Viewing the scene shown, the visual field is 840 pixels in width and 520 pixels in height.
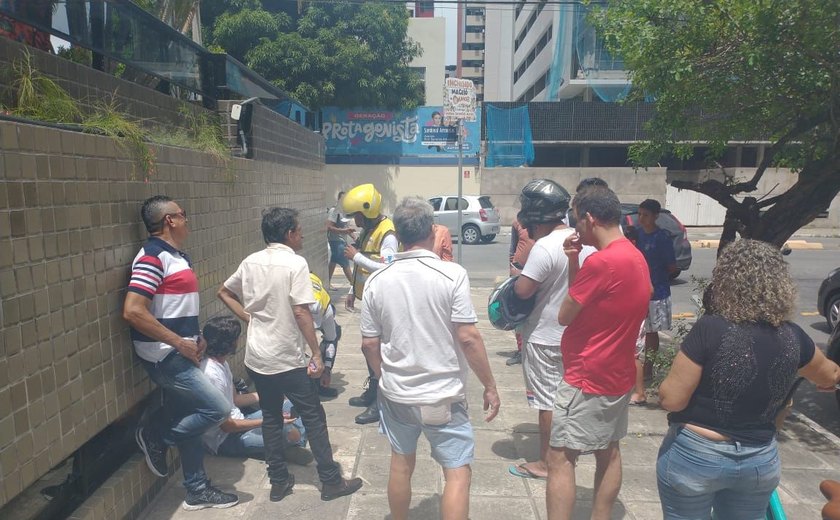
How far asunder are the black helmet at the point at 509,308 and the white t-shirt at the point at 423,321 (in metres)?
0.78

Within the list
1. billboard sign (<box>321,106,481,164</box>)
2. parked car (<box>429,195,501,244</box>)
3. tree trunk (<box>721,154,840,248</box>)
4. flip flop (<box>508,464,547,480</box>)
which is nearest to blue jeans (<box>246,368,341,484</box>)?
flip flop (<box>508,464,547,480</box>)

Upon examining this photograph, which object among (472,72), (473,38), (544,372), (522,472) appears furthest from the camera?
(473,38)

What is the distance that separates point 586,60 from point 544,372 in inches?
963

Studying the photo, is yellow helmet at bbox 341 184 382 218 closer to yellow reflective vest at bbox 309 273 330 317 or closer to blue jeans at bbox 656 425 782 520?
yellow reflective vest at bbox 309 273 330 317

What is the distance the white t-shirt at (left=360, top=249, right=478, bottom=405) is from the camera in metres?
2.84

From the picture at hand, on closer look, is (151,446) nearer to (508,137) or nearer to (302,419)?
(302,419)

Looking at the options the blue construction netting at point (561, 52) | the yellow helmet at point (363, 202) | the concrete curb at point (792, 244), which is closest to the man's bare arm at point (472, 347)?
the yellow helmet at point (363, 202)

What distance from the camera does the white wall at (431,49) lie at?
25.4m

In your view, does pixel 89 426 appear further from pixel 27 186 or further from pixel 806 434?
pixel 806 434

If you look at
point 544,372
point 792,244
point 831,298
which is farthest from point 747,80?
point 792,244

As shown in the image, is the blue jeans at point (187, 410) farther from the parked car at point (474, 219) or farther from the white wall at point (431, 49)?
the white wall at point (431, 49)

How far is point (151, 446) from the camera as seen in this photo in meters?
3.46

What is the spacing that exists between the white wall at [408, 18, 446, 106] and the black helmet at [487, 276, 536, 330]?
2260 cm

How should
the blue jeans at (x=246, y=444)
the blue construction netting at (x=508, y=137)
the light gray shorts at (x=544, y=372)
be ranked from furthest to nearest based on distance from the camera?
the blue construction netting at (x=508, y=137) < the blue jeans at (x=246, y=444) < the light gray shorts at (x=544, y=372)
